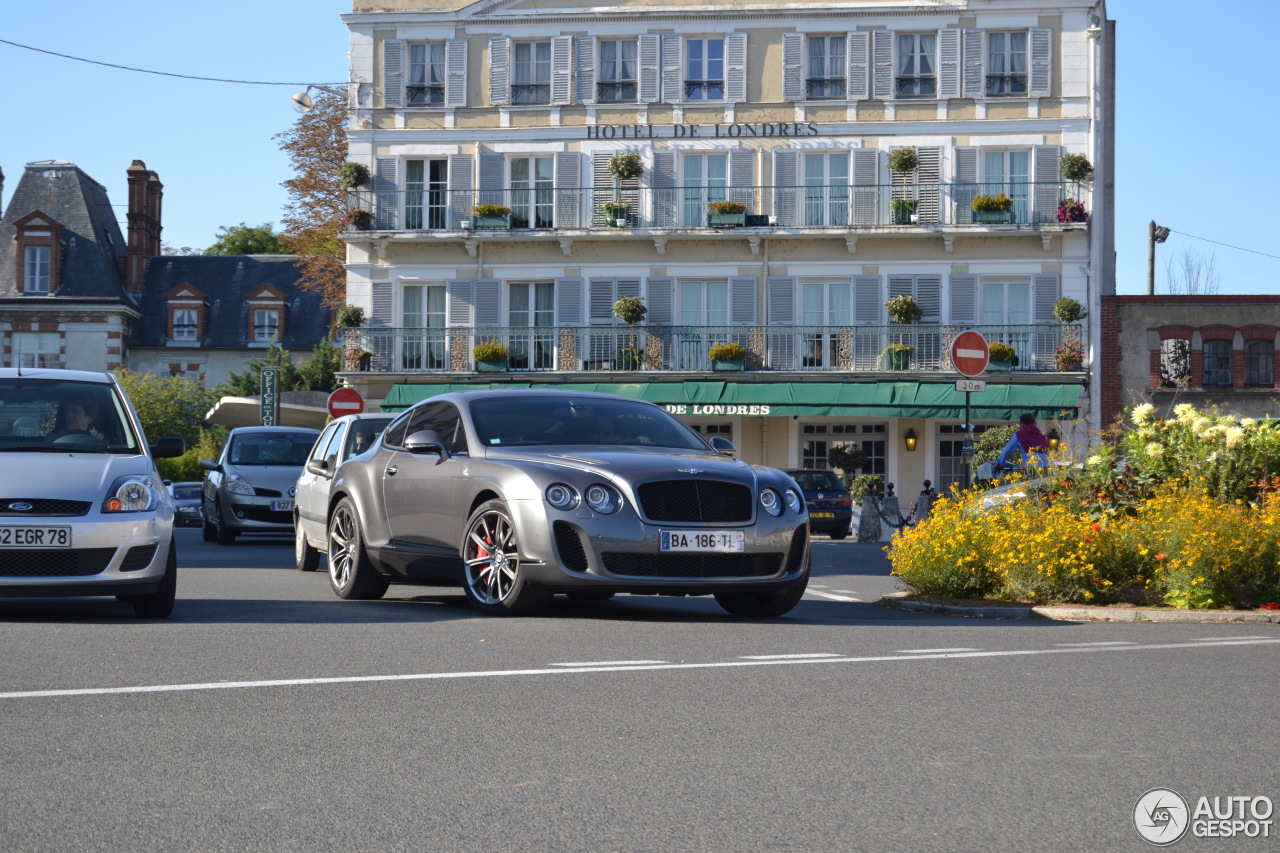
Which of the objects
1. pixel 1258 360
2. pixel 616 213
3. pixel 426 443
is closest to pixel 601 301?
pixel 616 213

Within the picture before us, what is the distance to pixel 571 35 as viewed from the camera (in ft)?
145

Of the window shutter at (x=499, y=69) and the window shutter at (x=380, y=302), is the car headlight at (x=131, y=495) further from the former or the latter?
the window shutter at (x=499, y=69)

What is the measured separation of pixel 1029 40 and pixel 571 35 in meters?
11.9

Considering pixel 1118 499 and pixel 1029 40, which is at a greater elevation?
pixel 1029 40

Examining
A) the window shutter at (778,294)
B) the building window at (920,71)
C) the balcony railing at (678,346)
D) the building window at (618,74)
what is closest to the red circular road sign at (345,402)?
the balcony railing at (678,346)

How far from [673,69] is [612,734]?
129ft

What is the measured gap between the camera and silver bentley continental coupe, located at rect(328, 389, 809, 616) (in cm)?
1021

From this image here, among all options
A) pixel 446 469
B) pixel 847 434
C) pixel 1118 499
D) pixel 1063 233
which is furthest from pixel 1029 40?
pixel 446 469

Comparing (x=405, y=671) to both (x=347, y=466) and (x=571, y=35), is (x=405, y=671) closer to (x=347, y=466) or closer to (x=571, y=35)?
(x=347, y=466)

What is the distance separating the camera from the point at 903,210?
42.6 metres

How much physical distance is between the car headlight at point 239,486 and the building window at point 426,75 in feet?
74.7

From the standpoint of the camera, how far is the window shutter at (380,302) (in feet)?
148

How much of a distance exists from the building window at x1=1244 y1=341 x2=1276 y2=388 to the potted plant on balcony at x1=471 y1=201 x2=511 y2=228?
772 inches

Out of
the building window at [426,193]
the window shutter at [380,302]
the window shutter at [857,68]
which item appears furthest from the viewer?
the window shutter at [380,302]
